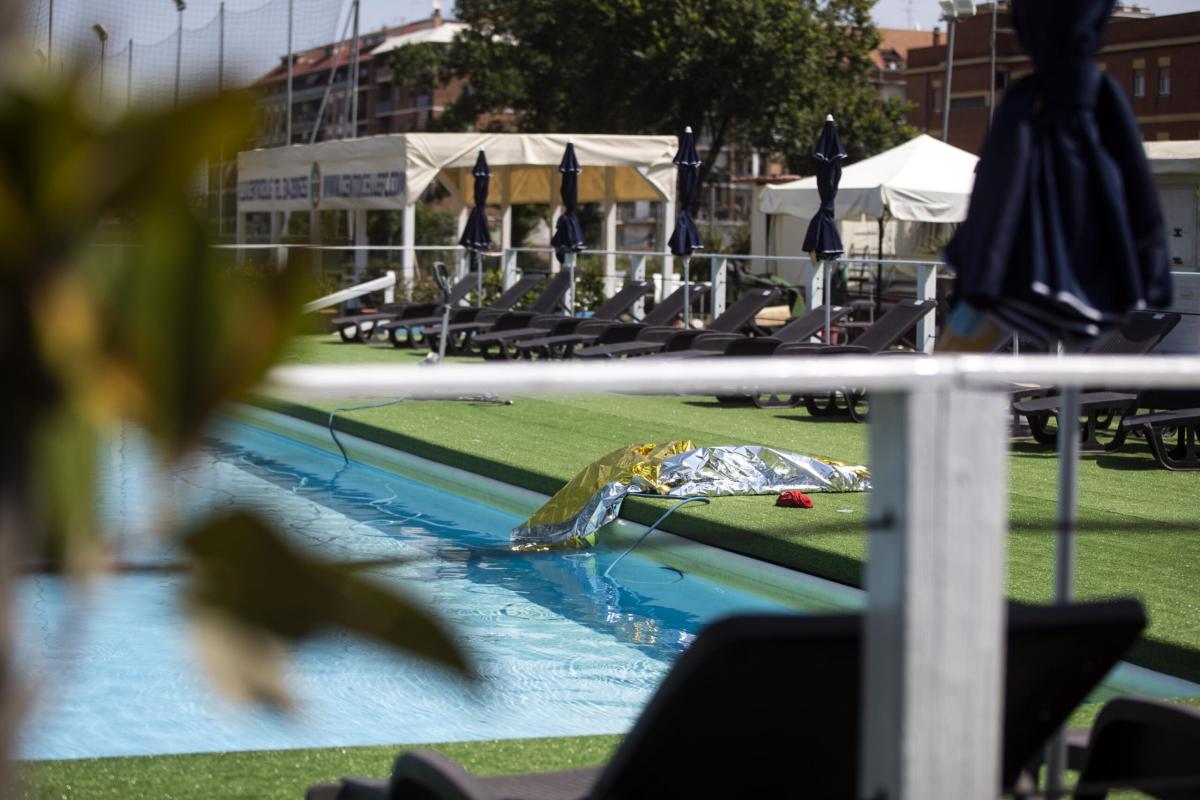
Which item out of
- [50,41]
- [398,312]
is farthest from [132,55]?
[398,312]

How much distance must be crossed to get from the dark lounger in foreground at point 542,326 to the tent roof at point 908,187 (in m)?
2.45

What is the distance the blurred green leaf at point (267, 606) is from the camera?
902 millimetres

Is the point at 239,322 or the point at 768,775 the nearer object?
the point at 239,322

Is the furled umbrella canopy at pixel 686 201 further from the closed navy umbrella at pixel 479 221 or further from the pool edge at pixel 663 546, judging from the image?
the pool edge at pixel 663 546

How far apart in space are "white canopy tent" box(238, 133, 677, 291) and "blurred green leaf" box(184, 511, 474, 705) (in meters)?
17.2

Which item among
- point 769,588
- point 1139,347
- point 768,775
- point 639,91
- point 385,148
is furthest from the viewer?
point 639,91

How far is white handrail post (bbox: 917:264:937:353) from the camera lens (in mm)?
11945

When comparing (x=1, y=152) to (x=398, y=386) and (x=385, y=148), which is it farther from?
(x=385, y=148)

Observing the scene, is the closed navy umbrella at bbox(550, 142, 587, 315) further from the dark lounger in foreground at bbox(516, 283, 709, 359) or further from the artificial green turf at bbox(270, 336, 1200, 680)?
the artificial green turf at bbox(270, 336, 1200, 680)

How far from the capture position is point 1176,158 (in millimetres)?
17078

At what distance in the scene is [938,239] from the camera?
33.1 meters

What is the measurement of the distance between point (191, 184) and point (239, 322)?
0.09 meters

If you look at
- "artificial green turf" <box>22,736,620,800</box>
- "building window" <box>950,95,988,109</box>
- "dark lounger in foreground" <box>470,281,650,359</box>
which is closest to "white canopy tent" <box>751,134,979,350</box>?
"dark lounger in foreground" <box>470,281,650,359</box>

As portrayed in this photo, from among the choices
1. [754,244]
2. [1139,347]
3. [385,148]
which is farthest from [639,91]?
[1139,347]
